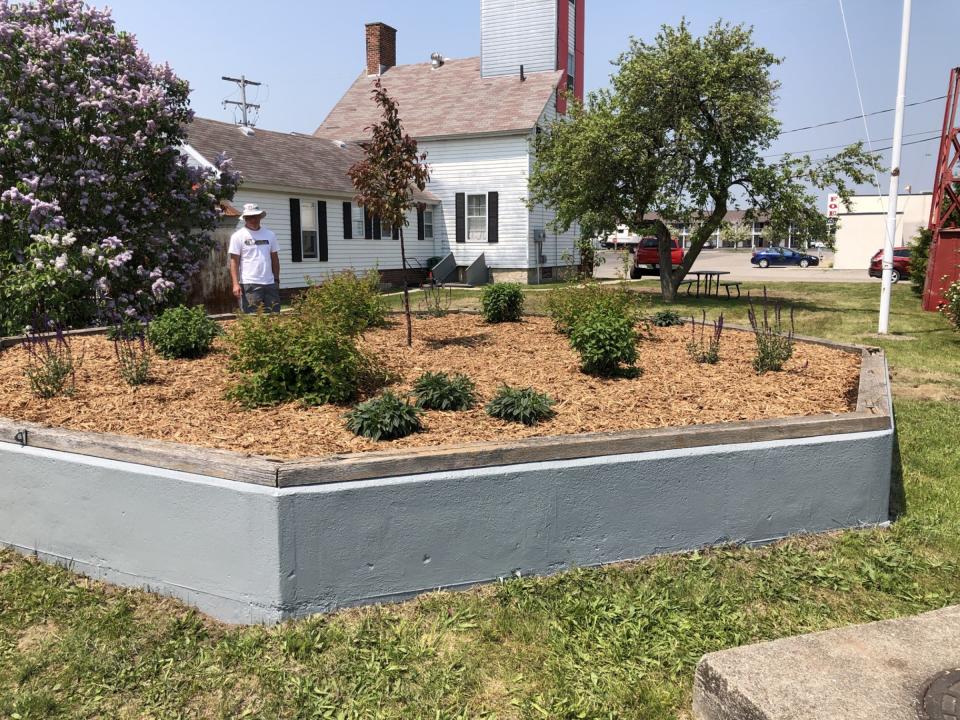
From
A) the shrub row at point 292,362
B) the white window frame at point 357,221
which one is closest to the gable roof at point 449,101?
the white window frame at point 357,221

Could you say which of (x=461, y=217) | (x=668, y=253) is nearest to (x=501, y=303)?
(x=668, y=253)

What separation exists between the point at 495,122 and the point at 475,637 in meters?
24.1

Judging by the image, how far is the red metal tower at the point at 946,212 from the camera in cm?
1505

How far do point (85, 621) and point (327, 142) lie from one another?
23941 mm

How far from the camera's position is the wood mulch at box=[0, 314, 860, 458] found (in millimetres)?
4520

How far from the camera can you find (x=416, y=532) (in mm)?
3623

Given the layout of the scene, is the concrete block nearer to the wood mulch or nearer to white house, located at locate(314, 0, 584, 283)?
the wood mulch

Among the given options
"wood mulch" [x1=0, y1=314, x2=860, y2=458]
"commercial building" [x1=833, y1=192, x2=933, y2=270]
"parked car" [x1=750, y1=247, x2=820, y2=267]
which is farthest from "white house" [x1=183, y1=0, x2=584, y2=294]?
"commercial building" [x1=833, y1=192, x2=933, y2=270]

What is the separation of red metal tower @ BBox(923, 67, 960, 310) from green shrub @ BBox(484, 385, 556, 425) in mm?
13443

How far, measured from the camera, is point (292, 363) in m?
5.11

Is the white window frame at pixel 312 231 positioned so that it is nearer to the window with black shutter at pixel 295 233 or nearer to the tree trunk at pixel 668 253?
the window with black shutter at pixel 295 233

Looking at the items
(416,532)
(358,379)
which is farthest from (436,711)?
(358,379)

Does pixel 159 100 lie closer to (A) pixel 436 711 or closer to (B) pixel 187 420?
(B) pixel 187 420

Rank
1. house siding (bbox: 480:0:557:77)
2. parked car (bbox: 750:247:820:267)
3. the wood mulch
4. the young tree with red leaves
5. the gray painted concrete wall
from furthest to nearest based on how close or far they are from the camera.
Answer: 1. parked car (bbox: 750:247:820:267)
2. house siding (bbox: 480:0:557:77)
3. the young tree with red leaves
4. the wood mulch
5. the gray painted concrete wall
